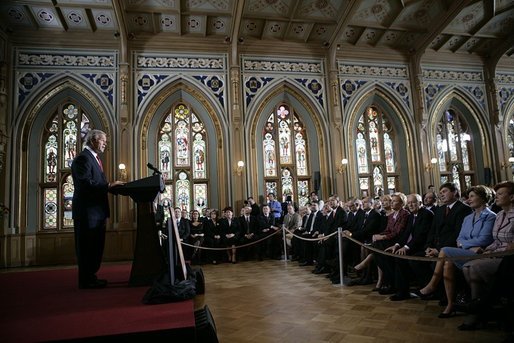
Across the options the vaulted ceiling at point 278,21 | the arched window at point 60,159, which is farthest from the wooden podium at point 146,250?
the arched window at point 60,159

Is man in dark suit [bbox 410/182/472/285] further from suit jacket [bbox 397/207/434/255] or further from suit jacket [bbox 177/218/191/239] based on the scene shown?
suit jacket [bbox 177/218/191/239]

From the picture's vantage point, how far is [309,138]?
11578 mm

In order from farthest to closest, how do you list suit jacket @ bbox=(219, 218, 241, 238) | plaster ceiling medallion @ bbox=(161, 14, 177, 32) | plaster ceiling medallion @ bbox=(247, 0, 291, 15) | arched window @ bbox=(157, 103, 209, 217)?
arched window @ bbox=(157, 103, 209, 217)
plaster ceiling medallion @ bbox=(161, 14, 177, 32)
plaster ceiling medallion @ bbox=(247, 0, 291, 15)
suit jacket @ bbox=(219, 218, 241, 238)

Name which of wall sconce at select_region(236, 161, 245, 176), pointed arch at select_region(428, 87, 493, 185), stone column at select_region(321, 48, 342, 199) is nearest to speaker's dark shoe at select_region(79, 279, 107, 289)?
wall sconce at select_region(236, 161, 245, 176)

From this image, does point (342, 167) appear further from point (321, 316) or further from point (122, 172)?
point (321, 316)

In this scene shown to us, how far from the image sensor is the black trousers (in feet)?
11.3

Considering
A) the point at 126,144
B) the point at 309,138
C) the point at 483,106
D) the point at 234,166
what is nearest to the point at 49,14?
the point at 126,144

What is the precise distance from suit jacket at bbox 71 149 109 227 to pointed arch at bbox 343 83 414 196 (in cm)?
902

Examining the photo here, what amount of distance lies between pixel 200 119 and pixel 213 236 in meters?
3.89

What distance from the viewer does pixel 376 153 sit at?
12.1m

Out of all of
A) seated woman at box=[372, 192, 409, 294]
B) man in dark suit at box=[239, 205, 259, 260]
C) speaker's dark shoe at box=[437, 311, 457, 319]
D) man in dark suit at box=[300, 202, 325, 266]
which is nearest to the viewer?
speaker's dark shoe at box=[437, 311, 457, 319]

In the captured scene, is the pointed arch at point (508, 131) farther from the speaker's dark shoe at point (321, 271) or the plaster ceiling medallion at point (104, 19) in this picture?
the plaster ceiling medallion at point (104, 19)

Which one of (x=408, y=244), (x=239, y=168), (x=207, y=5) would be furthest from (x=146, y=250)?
(x=207, y=5)

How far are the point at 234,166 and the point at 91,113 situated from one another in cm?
433
